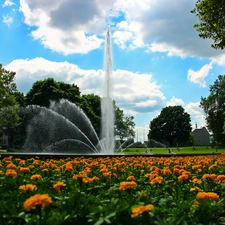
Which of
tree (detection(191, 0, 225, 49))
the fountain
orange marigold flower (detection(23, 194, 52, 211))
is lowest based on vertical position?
orange marigold flower (detection(23, 194, 52, 211))

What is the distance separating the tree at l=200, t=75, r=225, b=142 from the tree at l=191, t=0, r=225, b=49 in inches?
2121

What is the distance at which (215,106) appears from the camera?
70.9 meters

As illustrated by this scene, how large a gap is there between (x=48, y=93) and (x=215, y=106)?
38718 mm

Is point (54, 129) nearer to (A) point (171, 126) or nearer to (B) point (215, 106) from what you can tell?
(B) point (215, 106)

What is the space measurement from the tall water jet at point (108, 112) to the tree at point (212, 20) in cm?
990

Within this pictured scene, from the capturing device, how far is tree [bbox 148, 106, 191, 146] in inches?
3538

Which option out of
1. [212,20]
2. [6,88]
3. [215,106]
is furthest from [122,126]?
[212,20]

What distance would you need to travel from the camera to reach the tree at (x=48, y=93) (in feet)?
161

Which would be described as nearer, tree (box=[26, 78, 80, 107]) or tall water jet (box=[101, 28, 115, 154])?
tall water jet (box=[101, 28, 115, 154])

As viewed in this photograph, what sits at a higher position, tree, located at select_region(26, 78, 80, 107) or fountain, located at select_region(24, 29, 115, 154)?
tree, located at select_region(26, 78, 80, 107)

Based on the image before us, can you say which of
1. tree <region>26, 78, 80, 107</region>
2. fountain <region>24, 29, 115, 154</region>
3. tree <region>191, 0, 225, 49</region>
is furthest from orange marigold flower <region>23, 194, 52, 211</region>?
tree <region>26, 78, 80, 107</region>

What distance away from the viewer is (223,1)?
53.2 feet

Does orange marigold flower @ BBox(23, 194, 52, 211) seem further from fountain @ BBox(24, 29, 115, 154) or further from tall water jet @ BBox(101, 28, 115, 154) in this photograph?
fountain @ BBox(24, 29, 115, 154)

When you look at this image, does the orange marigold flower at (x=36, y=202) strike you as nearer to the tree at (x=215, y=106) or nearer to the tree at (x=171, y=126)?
the tree at (x=215, y=106)
